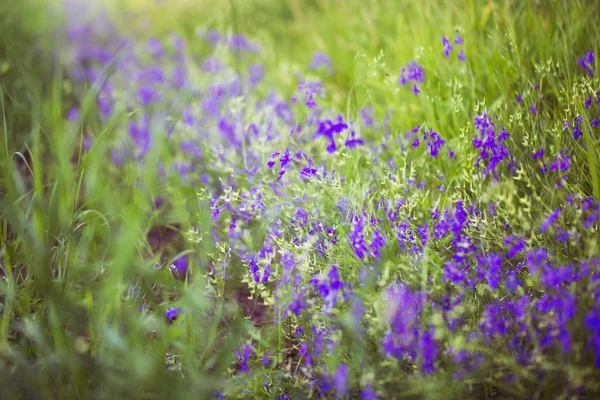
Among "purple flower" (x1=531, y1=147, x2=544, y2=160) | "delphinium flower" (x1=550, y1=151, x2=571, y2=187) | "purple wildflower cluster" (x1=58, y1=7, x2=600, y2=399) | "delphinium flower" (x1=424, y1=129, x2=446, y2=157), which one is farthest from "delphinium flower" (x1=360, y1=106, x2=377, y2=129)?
"delphinium flower" (x1=550, y1=151, x2=571, y2=187)

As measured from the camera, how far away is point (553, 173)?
6.62ft

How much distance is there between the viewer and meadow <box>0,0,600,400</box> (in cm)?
148

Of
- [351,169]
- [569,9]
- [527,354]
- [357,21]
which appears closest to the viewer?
[527,354]

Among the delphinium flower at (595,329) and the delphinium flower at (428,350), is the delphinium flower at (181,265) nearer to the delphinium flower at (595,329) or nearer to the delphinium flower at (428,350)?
the delphinium flower at (428,350)

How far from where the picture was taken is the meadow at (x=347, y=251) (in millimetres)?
1482

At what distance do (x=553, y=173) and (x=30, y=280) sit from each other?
83.4 inches

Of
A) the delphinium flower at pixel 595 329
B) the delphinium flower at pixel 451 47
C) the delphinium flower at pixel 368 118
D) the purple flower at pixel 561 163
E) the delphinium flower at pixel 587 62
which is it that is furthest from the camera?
the delphinium flower at pixel 368 118

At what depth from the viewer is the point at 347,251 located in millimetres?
1836

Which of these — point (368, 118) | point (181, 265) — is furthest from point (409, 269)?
point (368, 118)

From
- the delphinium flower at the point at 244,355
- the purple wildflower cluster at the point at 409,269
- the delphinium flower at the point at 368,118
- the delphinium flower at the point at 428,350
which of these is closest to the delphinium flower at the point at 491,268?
the purple wildflower cluster at the point at 409,269

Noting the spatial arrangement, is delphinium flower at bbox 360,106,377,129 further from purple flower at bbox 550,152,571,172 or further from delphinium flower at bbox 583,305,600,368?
delphinium flower at bbox 583,305,600,368

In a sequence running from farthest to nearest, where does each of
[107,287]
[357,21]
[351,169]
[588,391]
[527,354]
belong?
[357,21]
[351,169]
[107,287]
[527,354]
[588,391]

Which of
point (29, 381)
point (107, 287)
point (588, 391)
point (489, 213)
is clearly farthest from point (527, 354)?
point (29, 381)

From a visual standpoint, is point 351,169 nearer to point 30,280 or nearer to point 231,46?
point 30,280
